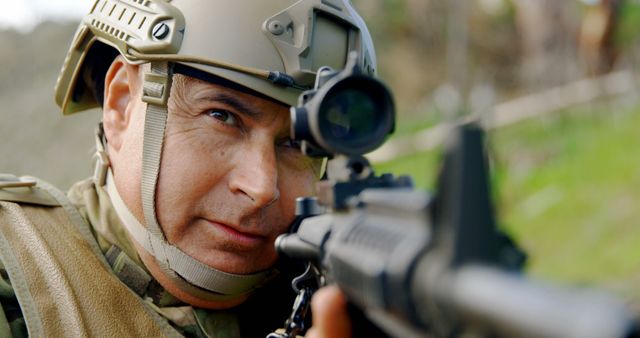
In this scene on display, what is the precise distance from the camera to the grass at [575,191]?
8398mm

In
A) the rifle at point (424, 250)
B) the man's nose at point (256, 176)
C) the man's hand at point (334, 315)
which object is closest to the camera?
the rifle at point (424, 250)

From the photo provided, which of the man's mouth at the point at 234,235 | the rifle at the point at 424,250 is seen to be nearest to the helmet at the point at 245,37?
the man's mouth at the point at 234,235

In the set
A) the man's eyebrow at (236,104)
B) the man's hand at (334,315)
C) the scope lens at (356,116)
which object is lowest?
the man's hand at (334,315)

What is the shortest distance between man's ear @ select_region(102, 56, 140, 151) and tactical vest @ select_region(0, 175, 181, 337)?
30cm

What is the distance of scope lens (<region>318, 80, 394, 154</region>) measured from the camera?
2.06m

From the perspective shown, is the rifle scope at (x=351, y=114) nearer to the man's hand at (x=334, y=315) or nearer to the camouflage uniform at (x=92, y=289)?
the man's hand at (x=334, y=315)

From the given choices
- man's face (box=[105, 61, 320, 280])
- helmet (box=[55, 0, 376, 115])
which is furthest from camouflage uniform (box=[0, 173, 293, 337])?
helmet (box=[55, 0, 376, 115])

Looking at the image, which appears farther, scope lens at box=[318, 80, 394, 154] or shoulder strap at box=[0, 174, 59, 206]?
shoulder strap at box=[0, 174, 59, 206]

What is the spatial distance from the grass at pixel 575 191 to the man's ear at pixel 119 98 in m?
4.88

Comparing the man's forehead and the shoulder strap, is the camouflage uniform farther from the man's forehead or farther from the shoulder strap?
the man's forehead

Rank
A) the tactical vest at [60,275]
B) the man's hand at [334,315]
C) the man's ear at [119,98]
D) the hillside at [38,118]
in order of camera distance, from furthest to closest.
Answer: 1. the hillside at [38,118]
2. the man's ear at [119,98]
3. the tactical vest at [60,275]
4. the man's hand at [334,315]

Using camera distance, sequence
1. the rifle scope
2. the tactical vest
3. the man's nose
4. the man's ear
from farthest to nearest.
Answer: the man's ear, the man's nose, the tactical vest, the rifle scope

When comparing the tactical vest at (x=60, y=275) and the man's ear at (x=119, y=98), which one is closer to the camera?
the tactical vest at (x=60, y=275)

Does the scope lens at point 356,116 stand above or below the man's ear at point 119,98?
above
